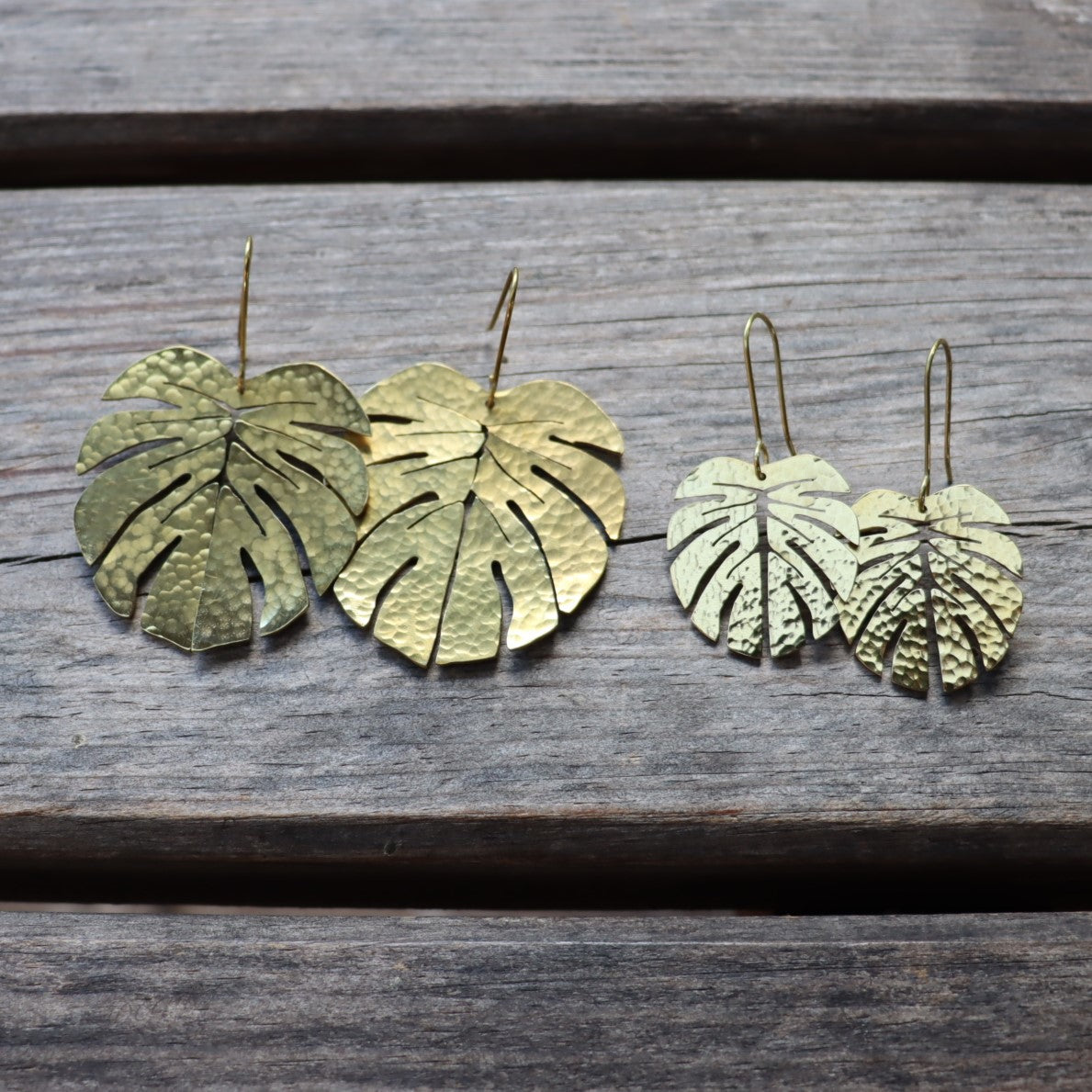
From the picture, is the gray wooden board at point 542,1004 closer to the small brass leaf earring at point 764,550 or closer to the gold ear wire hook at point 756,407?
the small brass leaf earring at point 764,550

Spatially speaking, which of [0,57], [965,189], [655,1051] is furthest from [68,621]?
[965,189]

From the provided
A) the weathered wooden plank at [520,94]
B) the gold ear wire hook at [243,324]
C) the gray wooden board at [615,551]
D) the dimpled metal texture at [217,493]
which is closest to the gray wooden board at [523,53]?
the weathered wooden plank at [520,94]

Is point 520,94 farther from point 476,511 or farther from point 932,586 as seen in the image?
point 932,586

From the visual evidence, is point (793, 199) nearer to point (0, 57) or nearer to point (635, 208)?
point (635, 208)

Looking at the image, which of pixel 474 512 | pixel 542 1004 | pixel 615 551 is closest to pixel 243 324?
pixel 474 512

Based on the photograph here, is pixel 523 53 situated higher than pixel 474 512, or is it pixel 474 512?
pixel 523 53

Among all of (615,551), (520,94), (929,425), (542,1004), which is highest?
(520,94)
